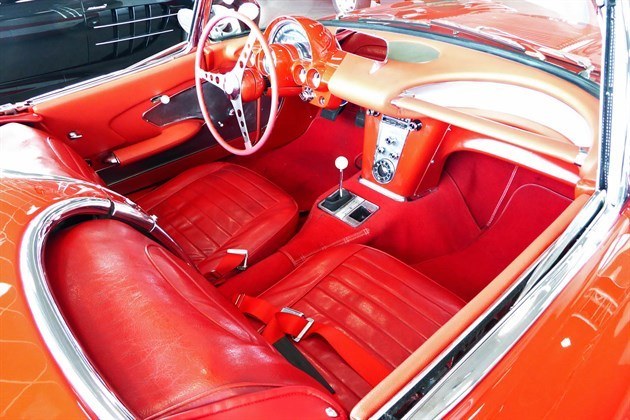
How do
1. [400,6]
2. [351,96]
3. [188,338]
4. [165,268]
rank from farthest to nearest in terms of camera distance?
1. [400,6]
2. [351,96]
3. [165,268]
4. [188,338]

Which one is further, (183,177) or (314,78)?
(183,177)

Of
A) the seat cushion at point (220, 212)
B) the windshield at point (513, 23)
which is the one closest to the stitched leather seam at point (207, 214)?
the seat cushion at point (220, 212)

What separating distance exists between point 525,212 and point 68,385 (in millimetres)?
1876

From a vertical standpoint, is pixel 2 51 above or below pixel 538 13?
below

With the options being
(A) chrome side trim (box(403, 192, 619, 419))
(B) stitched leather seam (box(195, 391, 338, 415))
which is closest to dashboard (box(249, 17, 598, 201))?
(A) chrome side trim (box(403, 192, 619, 419))

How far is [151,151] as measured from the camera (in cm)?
211

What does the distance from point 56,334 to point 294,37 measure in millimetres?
1309

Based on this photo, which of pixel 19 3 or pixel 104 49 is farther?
pixel 104 49

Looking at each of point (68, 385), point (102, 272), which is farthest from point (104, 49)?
point (68, 385)

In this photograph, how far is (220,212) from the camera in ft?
6.61

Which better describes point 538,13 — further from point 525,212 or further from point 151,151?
point 151,151

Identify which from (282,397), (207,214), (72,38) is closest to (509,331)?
(282,397)

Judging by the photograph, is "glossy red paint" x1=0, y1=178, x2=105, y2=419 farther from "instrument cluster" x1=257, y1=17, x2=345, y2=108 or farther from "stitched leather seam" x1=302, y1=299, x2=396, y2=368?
"instrument cluster" x1=257, y1=17, x2=345, y2=108

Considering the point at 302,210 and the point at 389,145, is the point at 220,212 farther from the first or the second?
the point at 389,145
